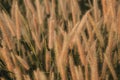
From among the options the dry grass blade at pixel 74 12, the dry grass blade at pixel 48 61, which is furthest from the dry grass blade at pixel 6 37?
the dry grass blade at pixel 74 12

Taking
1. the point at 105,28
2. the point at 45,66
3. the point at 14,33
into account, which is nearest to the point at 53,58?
the point at 45,66

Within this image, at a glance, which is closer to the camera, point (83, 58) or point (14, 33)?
point (83, 58)

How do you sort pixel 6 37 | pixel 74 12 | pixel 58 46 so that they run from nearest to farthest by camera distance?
pixel 58 46
pixel 6 37
pixel 74 12

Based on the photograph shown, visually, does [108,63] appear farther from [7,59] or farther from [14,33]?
[14,33]

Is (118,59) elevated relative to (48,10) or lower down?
lower down

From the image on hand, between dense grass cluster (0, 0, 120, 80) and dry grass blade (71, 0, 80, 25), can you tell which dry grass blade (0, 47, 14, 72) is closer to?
dense grass cluster (0, 0, 120, 80)

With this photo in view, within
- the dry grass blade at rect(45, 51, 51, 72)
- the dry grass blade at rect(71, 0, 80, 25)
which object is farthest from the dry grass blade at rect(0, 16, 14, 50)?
the dry grass blade at rect(71, 0, 80, 25)

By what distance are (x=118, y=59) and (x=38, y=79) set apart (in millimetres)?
493

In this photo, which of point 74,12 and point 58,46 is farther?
point 74,12

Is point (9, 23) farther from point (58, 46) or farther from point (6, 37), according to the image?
point (58, 46)

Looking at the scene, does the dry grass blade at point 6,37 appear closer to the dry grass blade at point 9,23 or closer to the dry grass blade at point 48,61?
the dry grass blade at point 9,23

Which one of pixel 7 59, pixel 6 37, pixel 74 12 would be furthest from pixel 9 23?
pixel 74 12

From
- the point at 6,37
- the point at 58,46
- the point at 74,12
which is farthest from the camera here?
the point at 74,12

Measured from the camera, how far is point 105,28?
1.75 meters
